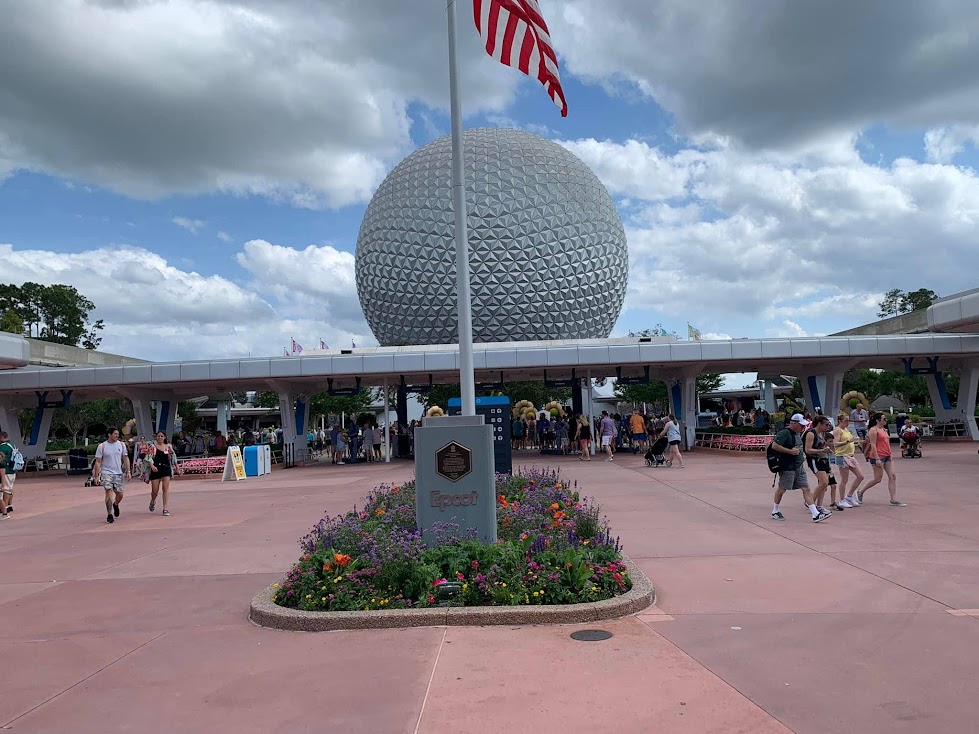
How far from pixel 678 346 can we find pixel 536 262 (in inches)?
330

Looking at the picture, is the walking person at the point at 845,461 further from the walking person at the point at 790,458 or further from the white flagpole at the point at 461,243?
the white flagpole at the point at 461,243

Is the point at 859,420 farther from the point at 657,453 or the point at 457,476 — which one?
the point at 457,476

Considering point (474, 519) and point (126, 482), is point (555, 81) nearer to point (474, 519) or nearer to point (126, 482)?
point (474, 519)

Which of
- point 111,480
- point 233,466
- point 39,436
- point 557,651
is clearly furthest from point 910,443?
point 39,436

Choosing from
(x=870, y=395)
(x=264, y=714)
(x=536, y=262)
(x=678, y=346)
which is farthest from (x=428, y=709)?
(x=870, y=395)

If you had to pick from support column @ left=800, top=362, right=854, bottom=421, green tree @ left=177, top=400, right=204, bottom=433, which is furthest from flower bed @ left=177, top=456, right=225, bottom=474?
green tree @ left=177, top=400, right=204, bottom=433

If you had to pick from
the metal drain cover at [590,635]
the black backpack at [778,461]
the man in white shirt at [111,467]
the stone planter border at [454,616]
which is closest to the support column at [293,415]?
the man in white shirt at [111,467]

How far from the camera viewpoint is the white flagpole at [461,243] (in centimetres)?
885

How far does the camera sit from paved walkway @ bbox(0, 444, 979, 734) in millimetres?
4414

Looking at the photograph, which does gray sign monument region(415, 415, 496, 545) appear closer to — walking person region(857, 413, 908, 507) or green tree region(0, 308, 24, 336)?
walking person region(857, 413, 908, 507)

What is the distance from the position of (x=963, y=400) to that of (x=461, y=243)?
28.1m

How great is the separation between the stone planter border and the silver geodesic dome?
27241 mm

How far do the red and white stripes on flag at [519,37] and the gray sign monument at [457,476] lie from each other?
4.46 metres

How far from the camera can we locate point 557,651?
5.49 metres
